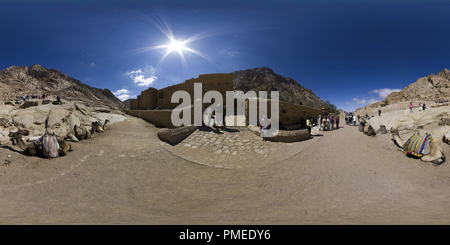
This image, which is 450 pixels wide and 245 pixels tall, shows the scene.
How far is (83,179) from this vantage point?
5.17 metres

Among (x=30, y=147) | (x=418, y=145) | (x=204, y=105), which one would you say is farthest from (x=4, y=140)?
(x=418, y=145)

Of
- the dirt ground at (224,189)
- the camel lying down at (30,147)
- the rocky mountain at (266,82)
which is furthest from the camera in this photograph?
the rocky mountain at (266,82)

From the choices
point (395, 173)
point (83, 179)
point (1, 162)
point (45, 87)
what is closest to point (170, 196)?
point (83, 179)

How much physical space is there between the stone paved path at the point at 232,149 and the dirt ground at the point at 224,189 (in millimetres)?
420

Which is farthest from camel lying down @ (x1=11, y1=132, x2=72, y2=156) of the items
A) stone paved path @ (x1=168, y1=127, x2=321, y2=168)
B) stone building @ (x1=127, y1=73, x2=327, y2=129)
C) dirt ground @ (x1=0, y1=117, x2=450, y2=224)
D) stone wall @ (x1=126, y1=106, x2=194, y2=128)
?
stone wall @ (x1=126, y1=106, x2=194, y2=128)

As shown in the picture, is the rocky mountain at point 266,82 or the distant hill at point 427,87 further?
the rocky mountain at point 266,82

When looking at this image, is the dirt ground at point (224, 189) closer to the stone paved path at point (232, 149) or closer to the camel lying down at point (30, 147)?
the camel lying down at point (30, 147)

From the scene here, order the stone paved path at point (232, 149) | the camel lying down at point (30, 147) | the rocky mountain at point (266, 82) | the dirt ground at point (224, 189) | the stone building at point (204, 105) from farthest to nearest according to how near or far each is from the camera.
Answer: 1. the rocky mountain at point (266, 82)
2. the stone building at point (204, 105)
3. the stone paved path at point (232, 149)
4. the camel lying down at point (30, 147)
5. the dirt ground at point (224, 189)

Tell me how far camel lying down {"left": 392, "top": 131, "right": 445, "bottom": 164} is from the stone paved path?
3770mm

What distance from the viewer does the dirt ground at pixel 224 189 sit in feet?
10.5

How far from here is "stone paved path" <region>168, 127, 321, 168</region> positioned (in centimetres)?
741

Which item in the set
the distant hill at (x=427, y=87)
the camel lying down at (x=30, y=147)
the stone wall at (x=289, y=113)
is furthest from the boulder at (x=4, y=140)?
the distant hill at (x=427, y=87)

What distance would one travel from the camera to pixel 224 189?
5188 millimetres

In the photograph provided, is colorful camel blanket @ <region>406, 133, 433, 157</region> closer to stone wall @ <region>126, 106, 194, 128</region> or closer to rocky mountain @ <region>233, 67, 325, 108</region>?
stone wall @ <region>126, 106, 194, 128</region>
